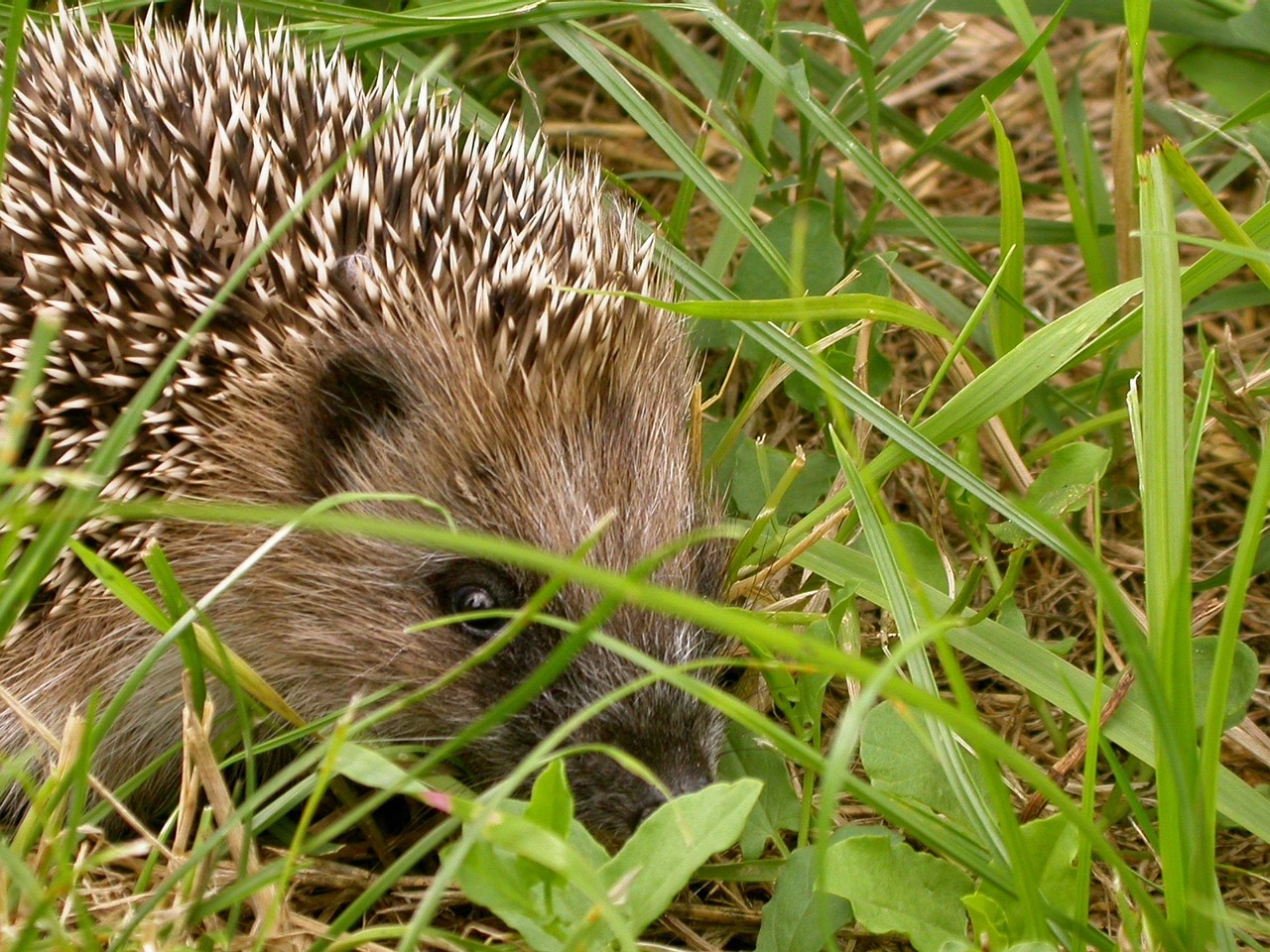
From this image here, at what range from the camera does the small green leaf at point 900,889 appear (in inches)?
90.2

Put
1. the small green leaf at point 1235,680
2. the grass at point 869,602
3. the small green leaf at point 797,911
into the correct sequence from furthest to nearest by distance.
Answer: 1. the small green leaf at point 1235,680
2. the small green leaf at point 797,911
3. the grass at point 869,602

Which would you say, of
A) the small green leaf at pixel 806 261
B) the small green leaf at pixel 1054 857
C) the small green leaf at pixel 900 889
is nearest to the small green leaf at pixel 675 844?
the small green leaf at pixel 900 889

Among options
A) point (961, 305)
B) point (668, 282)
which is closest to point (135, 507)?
point (668, 282)

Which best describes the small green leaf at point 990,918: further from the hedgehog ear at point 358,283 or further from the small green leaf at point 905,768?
the hedgehog ear at point 358,283

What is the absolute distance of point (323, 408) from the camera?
279 centimetres

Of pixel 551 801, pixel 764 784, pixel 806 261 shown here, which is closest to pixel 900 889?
pixel 764 784

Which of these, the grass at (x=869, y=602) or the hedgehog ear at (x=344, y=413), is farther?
the hedgehog ear at (x=344, y=413)

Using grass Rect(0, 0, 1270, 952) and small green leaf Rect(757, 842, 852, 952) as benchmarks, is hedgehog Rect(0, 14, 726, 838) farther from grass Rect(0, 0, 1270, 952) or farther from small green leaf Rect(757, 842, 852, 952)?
small green leaf Rect(757, 842, 852, 952)

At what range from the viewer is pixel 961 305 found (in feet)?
12.9

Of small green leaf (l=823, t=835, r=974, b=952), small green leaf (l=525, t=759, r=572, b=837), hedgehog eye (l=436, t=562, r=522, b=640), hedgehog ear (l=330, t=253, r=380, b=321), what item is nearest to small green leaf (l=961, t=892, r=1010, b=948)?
small green leaf (l=823, t=835, r=974, b=952)

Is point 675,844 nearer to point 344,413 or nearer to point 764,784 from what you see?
point 764,784

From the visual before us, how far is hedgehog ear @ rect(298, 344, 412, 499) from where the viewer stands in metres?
2.76

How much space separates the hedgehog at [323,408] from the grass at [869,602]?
168 millimetres

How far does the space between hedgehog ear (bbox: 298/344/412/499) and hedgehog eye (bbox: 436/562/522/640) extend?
0.33 metres
